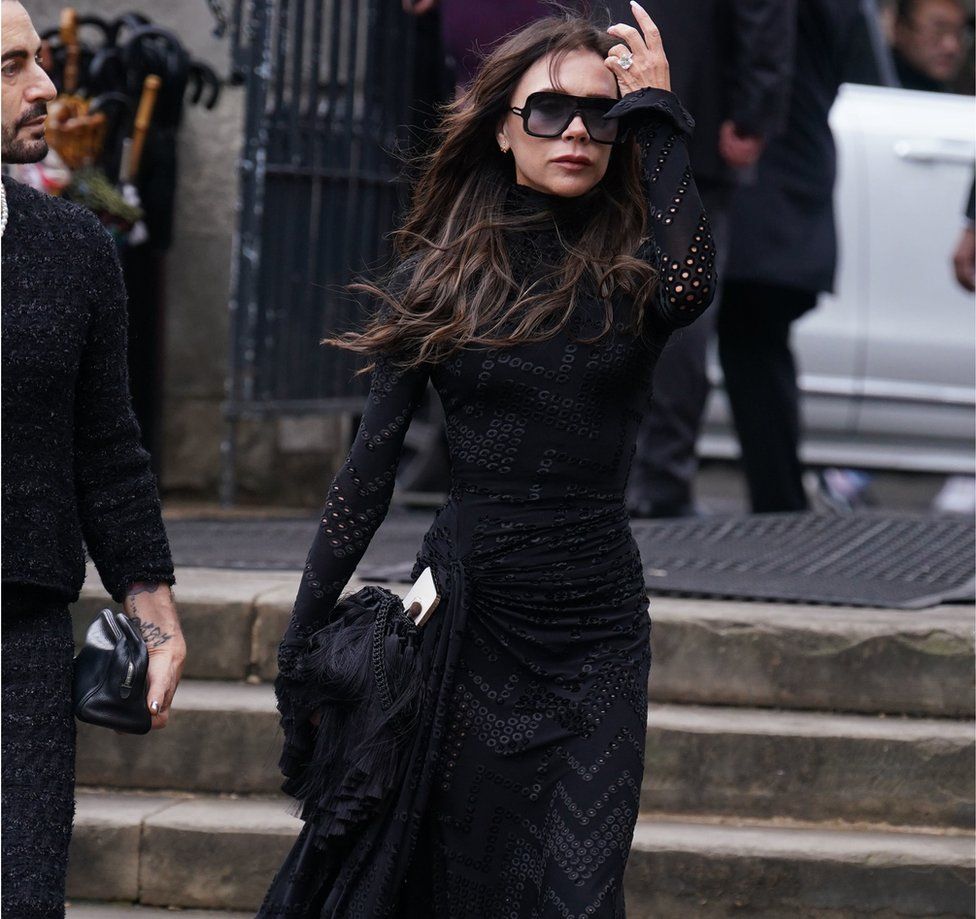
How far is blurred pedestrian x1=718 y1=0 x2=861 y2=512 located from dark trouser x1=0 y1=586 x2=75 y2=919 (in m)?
3.75

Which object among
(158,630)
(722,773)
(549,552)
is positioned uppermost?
(549,552)

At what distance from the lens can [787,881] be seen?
378cm

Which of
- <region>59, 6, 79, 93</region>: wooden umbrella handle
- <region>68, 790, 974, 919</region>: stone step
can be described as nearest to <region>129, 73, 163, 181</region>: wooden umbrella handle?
<region>59, 6, 79, 93</region>: wooden umbrella handle

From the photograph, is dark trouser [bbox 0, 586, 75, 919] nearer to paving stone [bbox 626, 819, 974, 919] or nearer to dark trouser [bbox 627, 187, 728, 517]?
paving stone [bbox 626, 819, 974, 919]

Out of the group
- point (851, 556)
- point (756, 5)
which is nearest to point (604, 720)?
point (851, 556)

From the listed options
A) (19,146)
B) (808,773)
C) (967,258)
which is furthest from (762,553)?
(19,146)

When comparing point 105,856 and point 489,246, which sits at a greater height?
point 489,246

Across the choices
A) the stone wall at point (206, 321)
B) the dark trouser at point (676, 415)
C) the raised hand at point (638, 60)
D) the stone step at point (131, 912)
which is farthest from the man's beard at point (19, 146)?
the stone wall at point (206, 321)

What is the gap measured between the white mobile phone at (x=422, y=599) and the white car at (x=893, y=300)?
4.63 metres

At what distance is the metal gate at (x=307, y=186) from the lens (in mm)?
5844

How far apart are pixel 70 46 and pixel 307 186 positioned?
3.10ft

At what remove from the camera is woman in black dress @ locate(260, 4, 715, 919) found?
9.04ft

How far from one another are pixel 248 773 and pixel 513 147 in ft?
5.66

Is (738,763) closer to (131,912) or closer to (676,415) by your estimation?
(131,912)
